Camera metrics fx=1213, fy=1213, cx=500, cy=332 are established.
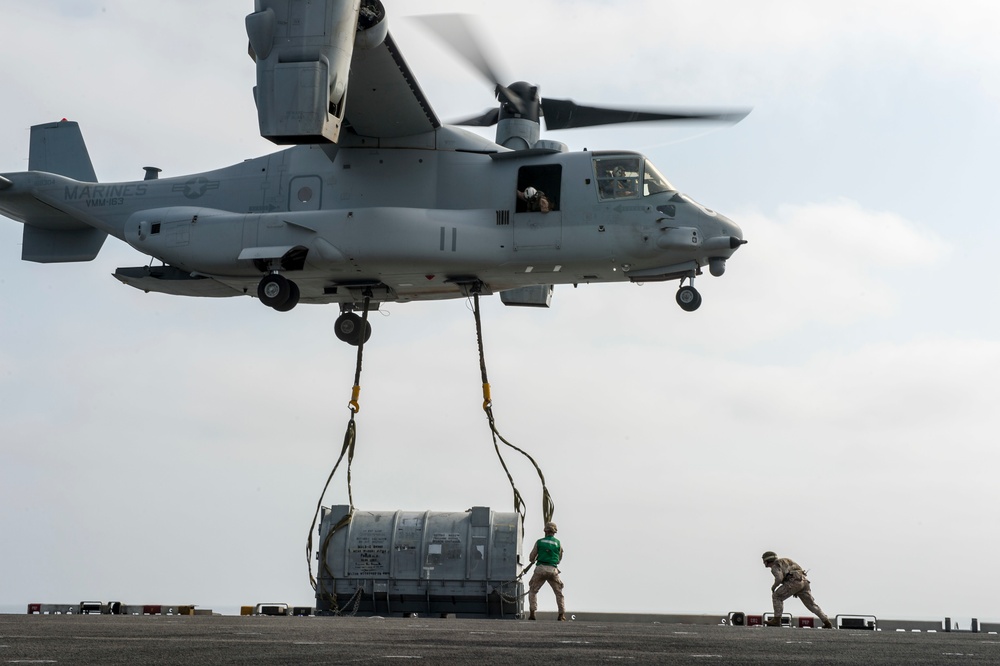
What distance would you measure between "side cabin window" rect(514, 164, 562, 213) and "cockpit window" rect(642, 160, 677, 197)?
1.61 meters

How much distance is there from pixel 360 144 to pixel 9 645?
606 inches

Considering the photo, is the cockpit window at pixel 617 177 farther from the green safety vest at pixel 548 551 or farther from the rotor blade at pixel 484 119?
the green safety vest at pixel 548 551

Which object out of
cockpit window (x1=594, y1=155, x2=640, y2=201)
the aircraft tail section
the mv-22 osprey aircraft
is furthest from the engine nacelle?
the aircraft tail section

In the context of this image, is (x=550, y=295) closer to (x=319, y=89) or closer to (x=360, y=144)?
(x=360, y=144)

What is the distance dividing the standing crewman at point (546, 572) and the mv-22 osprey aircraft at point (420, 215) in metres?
5.39

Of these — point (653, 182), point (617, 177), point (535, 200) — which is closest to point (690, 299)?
point (653, 182)

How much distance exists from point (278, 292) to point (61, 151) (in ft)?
25.0

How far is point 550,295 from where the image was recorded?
85.7ft

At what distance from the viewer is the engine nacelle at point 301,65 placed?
754 inches

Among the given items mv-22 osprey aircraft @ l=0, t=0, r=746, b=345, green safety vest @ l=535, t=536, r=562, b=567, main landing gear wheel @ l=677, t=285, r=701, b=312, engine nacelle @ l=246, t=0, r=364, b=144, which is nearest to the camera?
engine nacelle @ l=246, t=0, r=364, b=144

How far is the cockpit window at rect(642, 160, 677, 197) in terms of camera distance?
23031 millimetres

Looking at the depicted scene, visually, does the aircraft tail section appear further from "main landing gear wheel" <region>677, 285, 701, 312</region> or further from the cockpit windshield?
"main landing gear wheel" <region>677, 285, 701, 312</region>

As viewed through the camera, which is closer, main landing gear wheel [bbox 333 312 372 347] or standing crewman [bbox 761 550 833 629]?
standing crewman [bbox 761 550 833 629]

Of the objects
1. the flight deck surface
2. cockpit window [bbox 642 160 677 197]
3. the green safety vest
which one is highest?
cockpit window [bbox 642 160 677 197]
